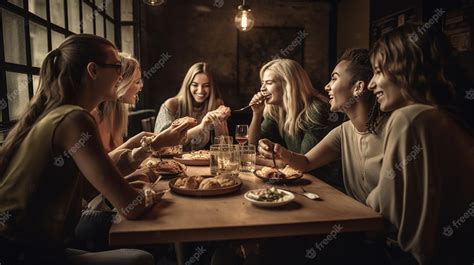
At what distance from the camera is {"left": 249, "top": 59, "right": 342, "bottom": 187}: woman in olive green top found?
8.38ft

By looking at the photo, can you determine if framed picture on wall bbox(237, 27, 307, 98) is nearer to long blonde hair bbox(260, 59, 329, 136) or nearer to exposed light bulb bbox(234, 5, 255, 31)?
exposed light bulb bbox(234, 5, 255, 31)

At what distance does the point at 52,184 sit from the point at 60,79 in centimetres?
40

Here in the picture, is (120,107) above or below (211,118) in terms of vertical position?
above

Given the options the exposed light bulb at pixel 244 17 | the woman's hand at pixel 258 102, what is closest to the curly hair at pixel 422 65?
the woman's hand at pixel 258 102

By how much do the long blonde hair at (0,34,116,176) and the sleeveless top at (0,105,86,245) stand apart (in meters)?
0.08

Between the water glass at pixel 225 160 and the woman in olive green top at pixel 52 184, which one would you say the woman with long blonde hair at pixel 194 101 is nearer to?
Answer: the water glass at pixel 225 160

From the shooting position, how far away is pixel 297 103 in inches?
110

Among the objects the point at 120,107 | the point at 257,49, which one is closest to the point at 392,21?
the point at 257,49

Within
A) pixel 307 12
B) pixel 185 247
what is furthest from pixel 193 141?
pixel 307 12

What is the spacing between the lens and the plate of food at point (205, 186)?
148 cm

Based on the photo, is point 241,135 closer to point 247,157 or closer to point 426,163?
point 247,157

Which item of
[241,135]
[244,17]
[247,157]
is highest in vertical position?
[244,17]

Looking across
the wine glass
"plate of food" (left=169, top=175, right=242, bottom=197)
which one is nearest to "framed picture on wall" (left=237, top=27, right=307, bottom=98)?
the wine glass

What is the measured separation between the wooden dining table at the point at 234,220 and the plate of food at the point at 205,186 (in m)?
0.03
